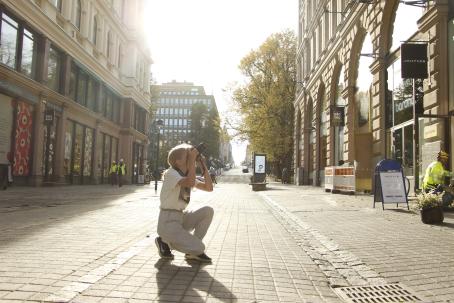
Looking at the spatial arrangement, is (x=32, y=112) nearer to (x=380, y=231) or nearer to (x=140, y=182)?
(x=140, y=182)

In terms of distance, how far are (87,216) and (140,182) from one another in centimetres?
2579

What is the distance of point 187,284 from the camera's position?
14.0 feet

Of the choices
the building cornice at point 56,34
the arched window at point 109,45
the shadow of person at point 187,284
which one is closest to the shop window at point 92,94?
the building cornice at point 56,34

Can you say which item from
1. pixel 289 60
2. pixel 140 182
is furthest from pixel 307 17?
pixel 140 182

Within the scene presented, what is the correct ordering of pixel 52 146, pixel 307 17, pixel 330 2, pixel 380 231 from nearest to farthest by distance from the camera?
pixel 380 231, pixel 52 146, pixel 330 2, pixel 307 17

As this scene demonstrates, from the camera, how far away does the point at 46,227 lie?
7.79m

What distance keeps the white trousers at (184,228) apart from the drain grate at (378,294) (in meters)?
1.57

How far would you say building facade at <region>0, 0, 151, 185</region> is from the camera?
1961cm

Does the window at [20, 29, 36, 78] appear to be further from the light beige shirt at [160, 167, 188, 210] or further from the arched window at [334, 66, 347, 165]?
the light beige shirt at [160, 167, 188, 210]

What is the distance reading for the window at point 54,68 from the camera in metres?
23.1

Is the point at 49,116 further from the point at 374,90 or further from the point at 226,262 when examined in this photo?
the point at 226,262

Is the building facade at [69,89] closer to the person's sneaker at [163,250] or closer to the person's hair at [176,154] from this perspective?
the person's hair at [176,154]

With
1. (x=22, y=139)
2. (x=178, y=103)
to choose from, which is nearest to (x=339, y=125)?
(x=22, y=139)

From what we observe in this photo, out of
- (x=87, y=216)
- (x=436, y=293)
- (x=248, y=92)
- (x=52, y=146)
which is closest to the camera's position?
(x=436, y=293)
